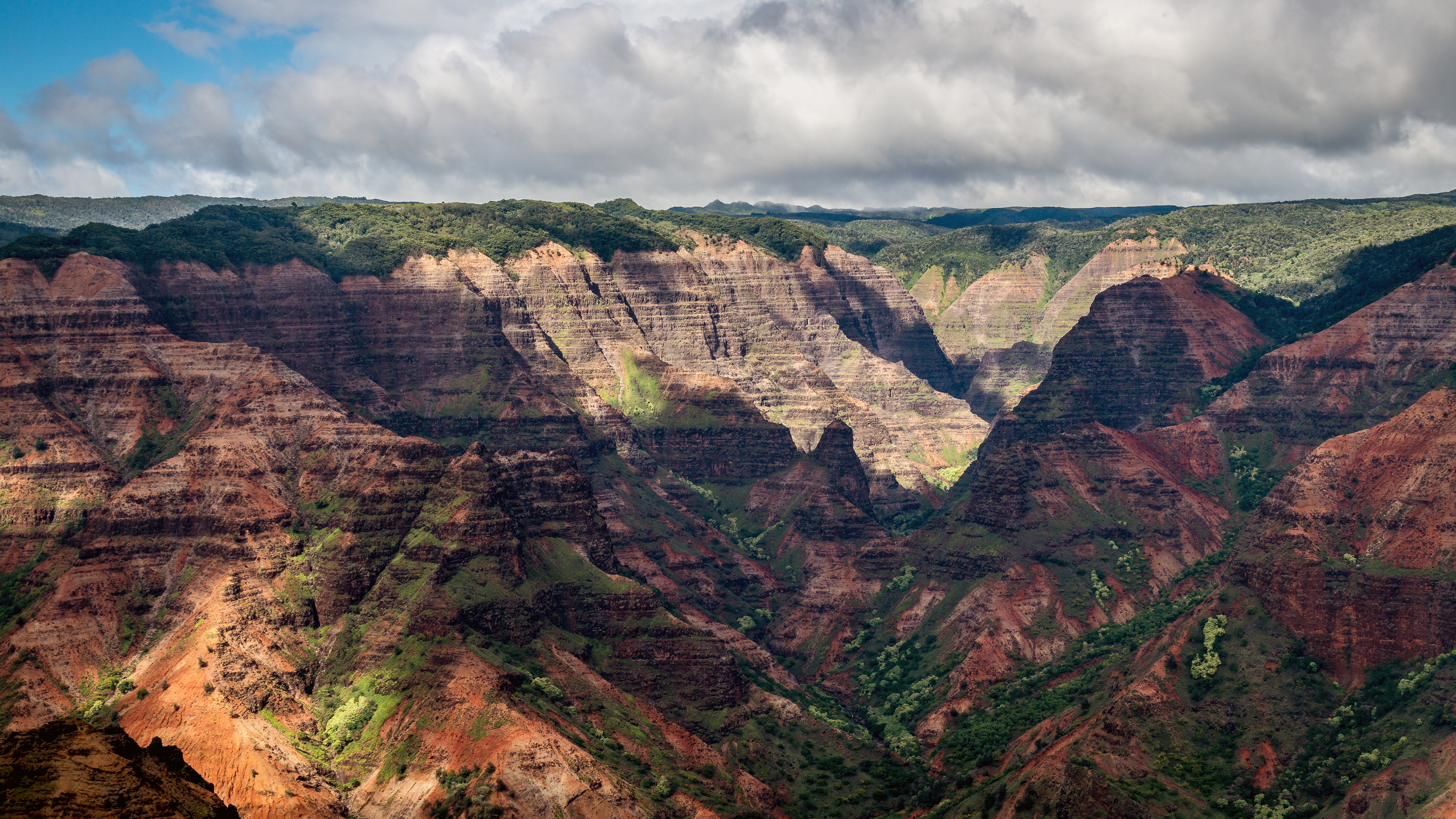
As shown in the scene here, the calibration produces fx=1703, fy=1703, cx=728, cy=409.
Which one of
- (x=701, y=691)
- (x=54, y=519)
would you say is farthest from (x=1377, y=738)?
A: (x=54, y=519)

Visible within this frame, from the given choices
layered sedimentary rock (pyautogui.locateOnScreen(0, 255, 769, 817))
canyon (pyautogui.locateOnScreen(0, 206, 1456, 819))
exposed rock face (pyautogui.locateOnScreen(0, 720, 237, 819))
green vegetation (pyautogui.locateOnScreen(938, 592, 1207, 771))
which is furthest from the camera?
green vegetation (pyautogui.locateOnScreen(938, 592, 1207, 771))

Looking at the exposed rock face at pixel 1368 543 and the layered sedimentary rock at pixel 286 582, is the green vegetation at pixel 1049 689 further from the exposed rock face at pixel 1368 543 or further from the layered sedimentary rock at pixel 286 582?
the layered sedimentary rock at pixel 286 582

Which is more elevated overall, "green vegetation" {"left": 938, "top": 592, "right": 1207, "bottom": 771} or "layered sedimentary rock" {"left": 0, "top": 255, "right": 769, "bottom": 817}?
"layered sedimentary rock" {"left": 0, "top": 255, "right": 769, "bottom": 817}

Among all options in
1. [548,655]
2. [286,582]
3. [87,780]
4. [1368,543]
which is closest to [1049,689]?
[1368,543]

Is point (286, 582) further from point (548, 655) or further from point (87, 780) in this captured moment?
point (87, 780)

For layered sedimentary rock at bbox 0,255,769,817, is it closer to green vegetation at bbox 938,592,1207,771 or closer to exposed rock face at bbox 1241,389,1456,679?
green vegetation at bbox 938,592,1207,771

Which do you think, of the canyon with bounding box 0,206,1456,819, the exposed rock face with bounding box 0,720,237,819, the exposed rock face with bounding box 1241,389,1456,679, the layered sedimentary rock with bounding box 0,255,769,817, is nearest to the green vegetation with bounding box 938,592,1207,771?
the canyon with bounding box 0,206,1456,819

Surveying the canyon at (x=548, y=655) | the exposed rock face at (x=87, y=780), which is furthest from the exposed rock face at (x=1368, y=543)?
the exposed rock face at (x=87, y=780)
